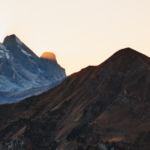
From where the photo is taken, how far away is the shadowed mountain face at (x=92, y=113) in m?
116

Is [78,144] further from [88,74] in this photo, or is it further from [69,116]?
[88,74]

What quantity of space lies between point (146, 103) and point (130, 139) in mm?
26640

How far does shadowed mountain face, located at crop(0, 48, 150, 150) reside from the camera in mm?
116188

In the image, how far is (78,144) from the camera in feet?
383

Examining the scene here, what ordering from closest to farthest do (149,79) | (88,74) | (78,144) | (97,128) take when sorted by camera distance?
(78,144), (97,128), (149,79), (88,74)

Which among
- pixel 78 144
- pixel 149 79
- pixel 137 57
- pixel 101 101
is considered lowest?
pixel 78 144

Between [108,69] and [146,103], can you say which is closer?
[146,103]

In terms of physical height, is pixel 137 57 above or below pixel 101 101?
above

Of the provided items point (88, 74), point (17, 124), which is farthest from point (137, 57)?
point (17, 124)

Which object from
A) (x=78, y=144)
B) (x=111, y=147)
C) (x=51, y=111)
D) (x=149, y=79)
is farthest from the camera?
(x=51, y=111)

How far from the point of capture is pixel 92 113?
465 ft

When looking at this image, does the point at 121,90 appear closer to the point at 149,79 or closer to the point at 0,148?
the point at 149,79

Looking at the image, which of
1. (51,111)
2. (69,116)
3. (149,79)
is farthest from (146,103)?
(51,111)

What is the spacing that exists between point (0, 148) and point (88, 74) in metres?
77.0
